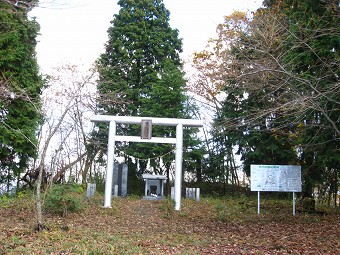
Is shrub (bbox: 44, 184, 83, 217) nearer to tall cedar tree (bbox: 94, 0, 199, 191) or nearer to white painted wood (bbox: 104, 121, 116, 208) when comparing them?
white painted wood (bbox: 104, 121, 116, 208)

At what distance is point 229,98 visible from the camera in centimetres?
1947

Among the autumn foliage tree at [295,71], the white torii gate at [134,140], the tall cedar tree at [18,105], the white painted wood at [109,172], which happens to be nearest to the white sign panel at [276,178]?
the autumn foliage tree at [295,71]

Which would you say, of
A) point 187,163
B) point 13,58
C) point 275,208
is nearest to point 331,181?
point 275,208

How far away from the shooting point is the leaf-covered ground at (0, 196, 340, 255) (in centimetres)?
694

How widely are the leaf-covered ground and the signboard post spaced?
3.02 feet

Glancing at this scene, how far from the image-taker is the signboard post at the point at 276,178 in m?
12.8

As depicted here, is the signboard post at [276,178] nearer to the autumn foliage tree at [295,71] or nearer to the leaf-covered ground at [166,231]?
the leaf-covered ground at [166,231]

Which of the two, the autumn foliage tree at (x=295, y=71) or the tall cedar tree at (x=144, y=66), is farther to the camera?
the tall cedar tree at (x=144, y=66)

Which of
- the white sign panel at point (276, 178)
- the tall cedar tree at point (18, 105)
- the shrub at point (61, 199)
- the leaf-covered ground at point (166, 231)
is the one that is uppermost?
the tall cedar tree at point (18, 105)

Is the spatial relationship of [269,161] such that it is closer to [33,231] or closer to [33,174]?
[33,174]

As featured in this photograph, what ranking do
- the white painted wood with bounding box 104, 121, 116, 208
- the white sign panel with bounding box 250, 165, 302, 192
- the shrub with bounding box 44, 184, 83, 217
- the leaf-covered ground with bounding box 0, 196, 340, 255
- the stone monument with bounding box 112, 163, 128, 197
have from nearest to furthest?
the leaf-covered ground with bounding box 0, 196, 340, 255 → the shrub with bounding box 44, 184, 83, 217 → the white sign panel with bounding box 250, 165, 302, 192 → the white painted wood with bounding box 104, 121, 116, 208 → the stone monument with bounding box 112, 163, 128, 197

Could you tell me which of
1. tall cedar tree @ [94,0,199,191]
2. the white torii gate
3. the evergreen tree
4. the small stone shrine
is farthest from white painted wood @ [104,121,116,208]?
the evergreen tree

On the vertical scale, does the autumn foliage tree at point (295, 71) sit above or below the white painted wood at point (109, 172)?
above

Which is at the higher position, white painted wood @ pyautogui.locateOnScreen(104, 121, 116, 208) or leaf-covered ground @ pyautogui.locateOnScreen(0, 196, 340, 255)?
white painted wood @ pyautogui.locateOnScreen(104, 121, 116, 208)
